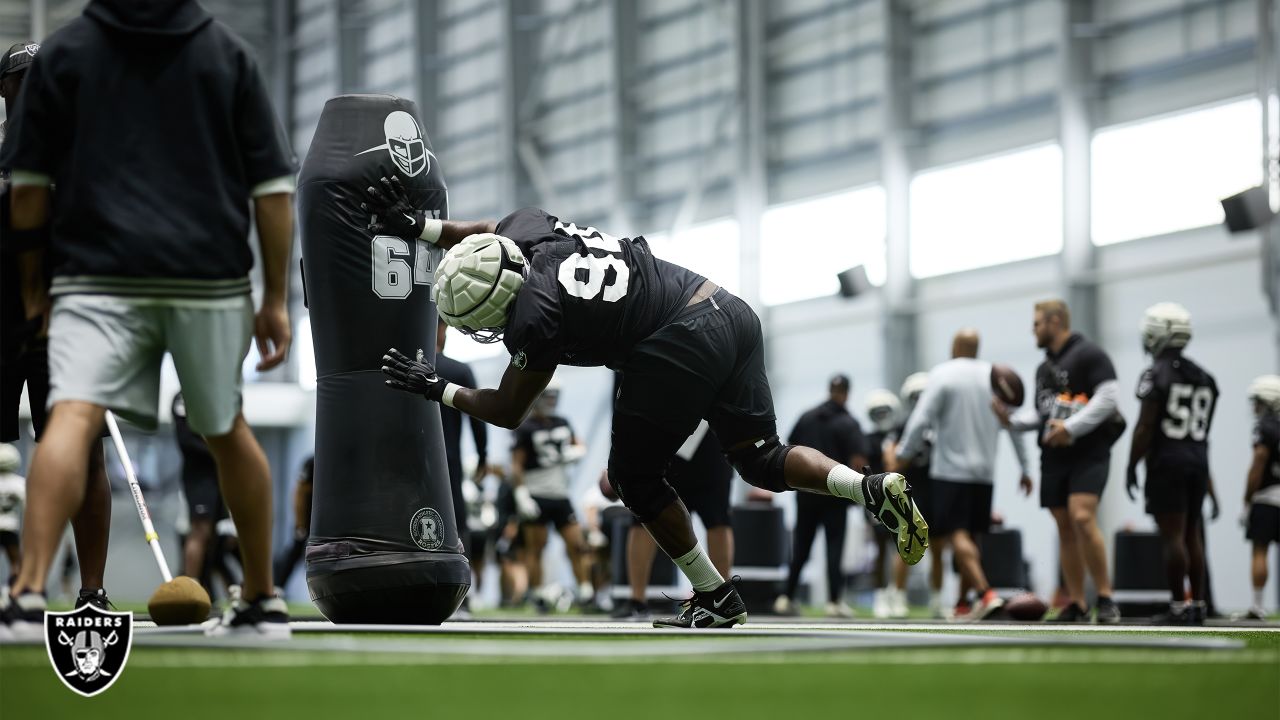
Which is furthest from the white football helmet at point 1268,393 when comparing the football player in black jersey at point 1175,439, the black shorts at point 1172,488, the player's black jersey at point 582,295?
the player's black jersey at point 582,295

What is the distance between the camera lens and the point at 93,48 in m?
4.16

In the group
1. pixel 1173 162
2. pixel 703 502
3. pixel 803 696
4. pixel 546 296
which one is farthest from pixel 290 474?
pixel 803 696

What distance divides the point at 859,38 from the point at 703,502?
13040 millimetres

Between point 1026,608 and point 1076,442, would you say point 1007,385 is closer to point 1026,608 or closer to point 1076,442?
point 1076,442

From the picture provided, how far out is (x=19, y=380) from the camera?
15.8ft

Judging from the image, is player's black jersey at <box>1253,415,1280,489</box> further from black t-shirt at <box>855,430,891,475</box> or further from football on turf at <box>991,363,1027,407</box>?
black t-shirt at <box>855,430,891,475</box>

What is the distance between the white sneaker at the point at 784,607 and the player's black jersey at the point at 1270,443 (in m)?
3.67

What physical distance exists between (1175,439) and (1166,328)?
690mm

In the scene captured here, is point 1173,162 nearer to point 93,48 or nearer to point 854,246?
point 854,246

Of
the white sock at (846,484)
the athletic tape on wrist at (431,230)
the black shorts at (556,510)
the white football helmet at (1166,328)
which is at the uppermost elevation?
the white football helmet at (1166,328)

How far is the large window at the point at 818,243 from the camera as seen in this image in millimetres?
20438

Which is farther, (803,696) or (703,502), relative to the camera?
(703,502)

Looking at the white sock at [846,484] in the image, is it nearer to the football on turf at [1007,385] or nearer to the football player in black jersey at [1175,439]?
the football player in black jersey at [1175,439]

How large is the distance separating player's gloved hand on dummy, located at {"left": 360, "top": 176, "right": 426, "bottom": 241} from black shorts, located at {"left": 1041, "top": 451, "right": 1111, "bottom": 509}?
478cm
